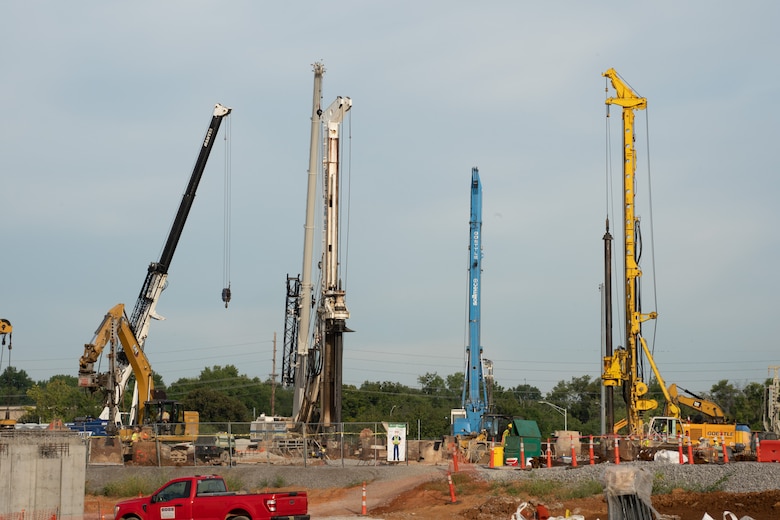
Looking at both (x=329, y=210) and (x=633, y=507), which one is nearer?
(x=633, y=507)

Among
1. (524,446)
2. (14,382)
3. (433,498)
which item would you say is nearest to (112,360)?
(524,446)

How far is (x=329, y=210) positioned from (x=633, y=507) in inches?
1371

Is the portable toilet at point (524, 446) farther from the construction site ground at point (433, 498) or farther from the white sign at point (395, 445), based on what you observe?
the white sign at point (395, 445)

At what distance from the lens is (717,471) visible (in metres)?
29.7

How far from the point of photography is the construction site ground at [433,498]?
25.4 metres

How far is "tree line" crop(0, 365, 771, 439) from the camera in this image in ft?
323

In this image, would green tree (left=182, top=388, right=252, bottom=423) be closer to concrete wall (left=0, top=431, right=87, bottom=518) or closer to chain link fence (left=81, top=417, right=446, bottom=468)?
chain link fence (left=81, top=417, right=446, bottom=468)

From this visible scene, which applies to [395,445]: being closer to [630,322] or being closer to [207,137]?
[630,322]

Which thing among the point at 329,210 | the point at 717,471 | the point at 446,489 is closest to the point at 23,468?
the point at 446,489

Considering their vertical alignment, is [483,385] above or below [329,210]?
Answer: below

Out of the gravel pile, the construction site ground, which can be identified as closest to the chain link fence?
the construction site ground

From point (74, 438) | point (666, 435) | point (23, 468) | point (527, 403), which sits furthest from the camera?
point (527, 403)

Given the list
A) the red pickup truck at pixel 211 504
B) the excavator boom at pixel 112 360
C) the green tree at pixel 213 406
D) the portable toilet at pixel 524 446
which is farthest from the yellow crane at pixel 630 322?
the green tree at pixel 213 406

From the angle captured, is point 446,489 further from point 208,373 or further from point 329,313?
point 208,373
